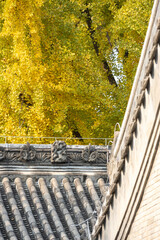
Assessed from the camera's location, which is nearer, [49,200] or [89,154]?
[49,200]

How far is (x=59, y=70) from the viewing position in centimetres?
1516

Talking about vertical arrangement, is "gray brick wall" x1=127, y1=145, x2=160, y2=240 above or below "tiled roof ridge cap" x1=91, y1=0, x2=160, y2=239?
below

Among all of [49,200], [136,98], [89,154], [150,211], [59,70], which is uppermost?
[59,70]

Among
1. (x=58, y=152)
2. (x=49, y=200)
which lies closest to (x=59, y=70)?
(x=58, y=152)

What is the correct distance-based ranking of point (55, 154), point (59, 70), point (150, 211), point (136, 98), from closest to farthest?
point (150, 211) → point (136, 98) → point (55, 154) → point (59, 70)

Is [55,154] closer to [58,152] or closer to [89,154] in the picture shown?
Result: [58,152]

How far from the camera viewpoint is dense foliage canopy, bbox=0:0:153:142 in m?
14.2

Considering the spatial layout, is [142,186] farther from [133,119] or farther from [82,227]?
[82,227]

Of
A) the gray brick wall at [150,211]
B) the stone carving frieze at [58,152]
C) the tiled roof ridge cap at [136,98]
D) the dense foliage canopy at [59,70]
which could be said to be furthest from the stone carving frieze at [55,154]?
the dense foliage canopy at [59,70]

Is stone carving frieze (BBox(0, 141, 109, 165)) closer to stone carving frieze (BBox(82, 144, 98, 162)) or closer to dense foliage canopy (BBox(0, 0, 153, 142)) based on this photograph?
stone carving frieze (BBox(82, 144, 98, 162))

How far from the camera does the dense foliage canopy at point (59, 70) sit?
14180 mm

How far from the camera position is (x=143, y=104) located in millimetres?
4984

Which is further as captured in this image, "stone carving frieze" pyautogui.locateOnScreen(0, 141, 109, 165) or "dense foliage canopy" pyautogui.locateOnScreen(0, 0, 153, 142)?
"dense foliage canopy" pyautogui.locateOnScreen(0, 0, 153, 142)

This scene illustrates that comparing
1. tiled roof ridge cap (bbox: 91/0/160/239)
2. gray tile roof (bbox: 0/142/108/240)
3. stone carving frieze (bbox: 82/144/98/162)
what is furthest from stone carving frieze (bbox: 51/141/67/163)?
tiled roof ridge cap (bbox: 91/0/160/239)
